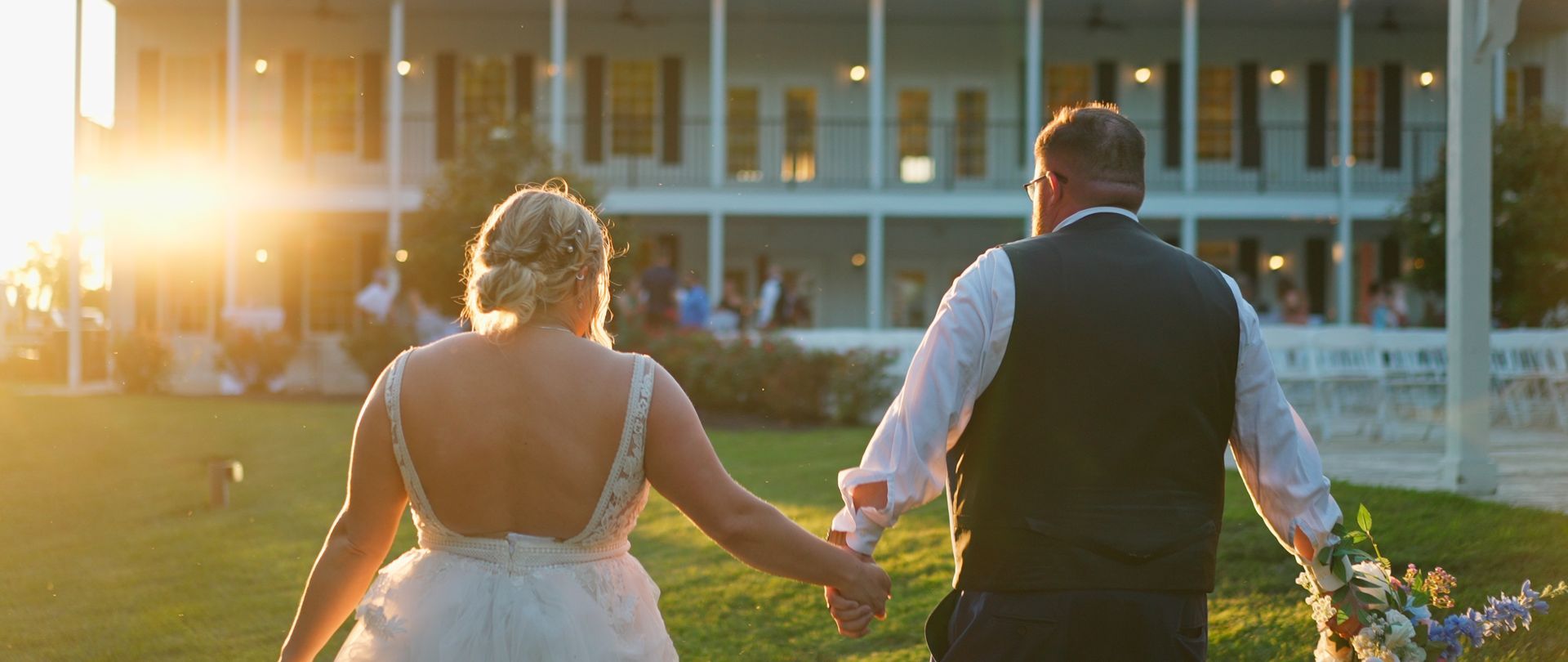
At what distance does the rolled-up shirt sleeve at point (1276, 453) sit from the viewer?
2.78 metres

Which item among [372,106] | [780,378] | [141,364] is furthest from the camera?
[372,106]

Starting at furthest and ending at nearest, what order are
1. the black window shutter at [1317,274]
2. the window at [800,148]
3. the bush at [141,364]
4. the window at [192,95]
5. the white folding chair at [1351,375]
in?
the black window shutter at [1317,274] < the window at [192,95] < the window at [800,148] < the bush at [141,364] < the white folding chair at [1351,375]

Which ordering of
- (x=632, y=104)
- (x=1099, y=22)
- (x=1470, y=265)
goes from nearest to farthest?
1. (x=1470, y=265)
2. (x=1099, y=22)
3. (x=632, y=104)

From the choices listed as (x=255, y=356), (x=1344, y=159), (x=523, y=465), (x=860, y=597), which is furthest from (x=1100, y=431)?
(x=1344, y=159)

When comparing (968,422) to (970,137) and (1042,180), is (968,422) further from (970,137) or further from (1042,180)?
(970,137)

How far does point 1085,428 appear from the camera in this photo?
2582mm

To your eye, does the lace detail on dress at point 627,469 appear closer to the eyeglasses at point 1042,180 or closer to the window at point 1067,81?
the eyeglasses at point 1042,180

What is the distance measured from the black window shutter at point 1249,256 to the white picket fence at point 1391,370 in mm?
6613

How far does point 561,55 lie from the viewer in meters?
21.1

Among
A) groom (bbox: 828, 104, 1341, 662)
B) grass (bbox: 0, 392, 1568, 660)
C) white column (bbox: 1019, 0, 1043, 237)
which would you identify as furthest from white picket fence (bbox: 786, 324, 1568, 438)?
groom (bbox: 828, 104, 1341, 662)

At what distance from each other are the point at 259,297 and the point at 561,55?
23.9ft

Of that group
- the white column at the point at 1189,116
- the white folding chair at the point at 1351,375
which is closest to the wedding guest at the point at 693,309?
the white column at the point at 1189,116

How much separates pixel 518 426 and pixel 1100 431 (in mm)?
1035

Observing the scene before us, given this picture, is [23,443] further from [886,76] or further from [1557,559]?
[886,76]
